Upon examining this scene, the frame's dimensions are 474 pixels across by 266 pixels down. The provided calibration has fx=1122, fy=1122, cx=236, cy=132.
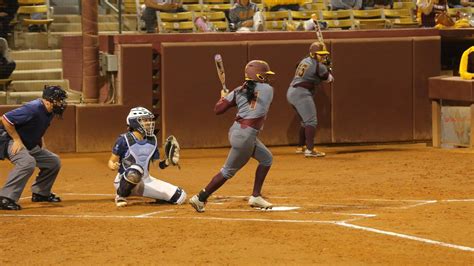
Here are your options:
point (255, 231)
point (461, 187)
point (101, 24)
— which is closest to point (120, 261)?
point (255, 231)

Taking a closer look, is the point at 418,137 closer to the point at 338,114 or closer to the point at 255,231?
the point at 338,114

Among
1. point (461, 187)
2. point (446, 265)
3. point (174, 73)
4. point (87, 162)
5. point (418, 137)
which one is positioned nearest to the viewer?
point (446, 265)

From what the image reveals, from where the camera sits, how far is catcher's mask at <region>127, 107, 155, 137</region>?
13.1 m

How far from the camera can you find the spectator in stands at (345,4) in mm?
23312

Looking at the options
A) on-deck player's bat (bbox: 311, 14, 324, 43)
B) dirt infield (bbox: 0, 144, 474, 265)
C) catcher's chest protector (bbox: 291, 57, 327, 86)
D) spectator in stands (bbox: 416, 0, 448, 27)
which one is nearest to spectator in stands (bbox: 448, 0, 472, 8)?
spectator in stands (bbox: 416, 0, 448, 27)

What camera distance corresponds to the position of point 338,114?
66.1 feet

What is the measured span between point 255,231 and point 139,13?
11.7 m

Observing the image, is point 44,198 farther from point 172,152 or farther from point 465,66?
point 465,66

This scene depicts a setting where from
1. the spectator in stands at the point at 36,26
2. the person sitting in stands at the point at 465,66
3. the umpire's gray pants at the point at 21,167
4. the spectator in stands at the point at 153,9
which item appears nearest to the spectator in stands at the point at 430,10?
the person sitting in stands at the point at 465,66

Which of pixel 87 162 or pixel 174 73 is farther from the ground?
pixel 174 73

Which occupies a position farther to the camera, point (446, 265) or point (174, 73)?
point (174, 73)

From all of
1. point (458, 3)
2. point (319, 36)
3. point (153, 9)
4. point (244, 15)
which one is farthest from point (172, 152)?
point (458, 3)

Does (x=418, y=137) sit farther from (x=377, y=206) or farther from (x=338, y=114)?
(x=377, y=206)

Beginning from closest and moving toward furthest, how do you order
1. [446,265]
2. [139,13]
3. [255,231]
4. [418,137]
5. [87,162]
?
1. [446,265]
2. [255,231]
3. [87,162]
4. [418,137]
5. [139,13]
